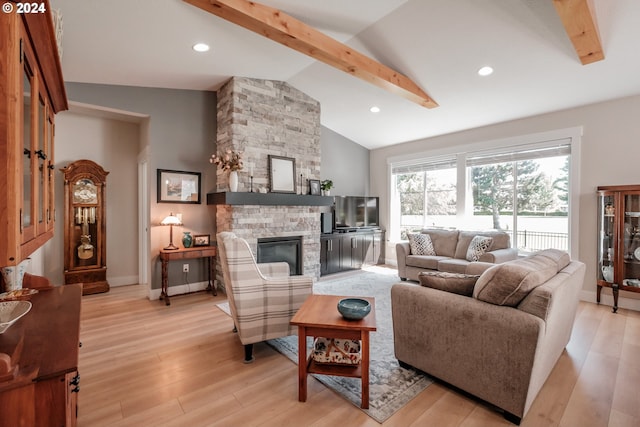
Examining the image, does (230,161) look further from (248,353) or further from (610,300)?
(610,300)

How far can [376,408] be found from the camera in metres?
1.82

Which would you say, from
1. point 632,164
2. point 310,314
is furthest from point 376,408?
point 632,164

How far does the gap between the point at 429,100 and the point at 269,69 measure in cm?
231

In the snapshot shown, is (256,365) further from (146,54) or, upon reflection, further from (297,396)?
(146,54)

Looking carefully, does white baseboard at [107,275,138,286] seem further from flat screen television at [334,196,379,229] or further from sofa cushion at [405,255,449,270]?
sofa cushion at [405,255,449,270]

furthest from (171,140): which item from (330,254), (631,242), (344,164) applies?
(631,242)

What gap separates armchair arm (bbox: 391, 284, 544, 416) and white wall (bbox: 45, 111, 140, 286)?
14.3 feet

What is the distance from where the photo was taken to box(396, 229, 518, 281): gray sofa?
4.03m

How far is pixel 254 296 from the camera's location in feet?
7.86

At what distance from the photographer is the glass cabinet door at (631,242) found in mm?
3432

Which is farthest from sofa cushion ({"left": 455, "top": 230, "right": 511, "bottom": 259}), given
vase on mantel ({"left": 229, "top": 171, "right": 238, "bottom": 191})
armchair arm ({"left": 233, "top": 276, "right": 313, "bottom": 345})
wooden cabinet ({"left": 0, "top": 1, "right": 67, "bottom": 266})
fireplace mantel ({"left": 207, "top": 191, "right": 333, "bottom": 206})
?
wooden cabinet ({"left": 0, "top": 1, "right": 67, "bottom": 266})

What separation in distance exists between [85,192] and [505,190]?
6.32 metres

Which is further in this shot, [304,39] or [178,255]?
[178,255]

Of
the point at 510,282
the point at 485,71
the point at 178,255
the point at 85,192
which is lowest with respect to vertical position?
the point at 178,255
